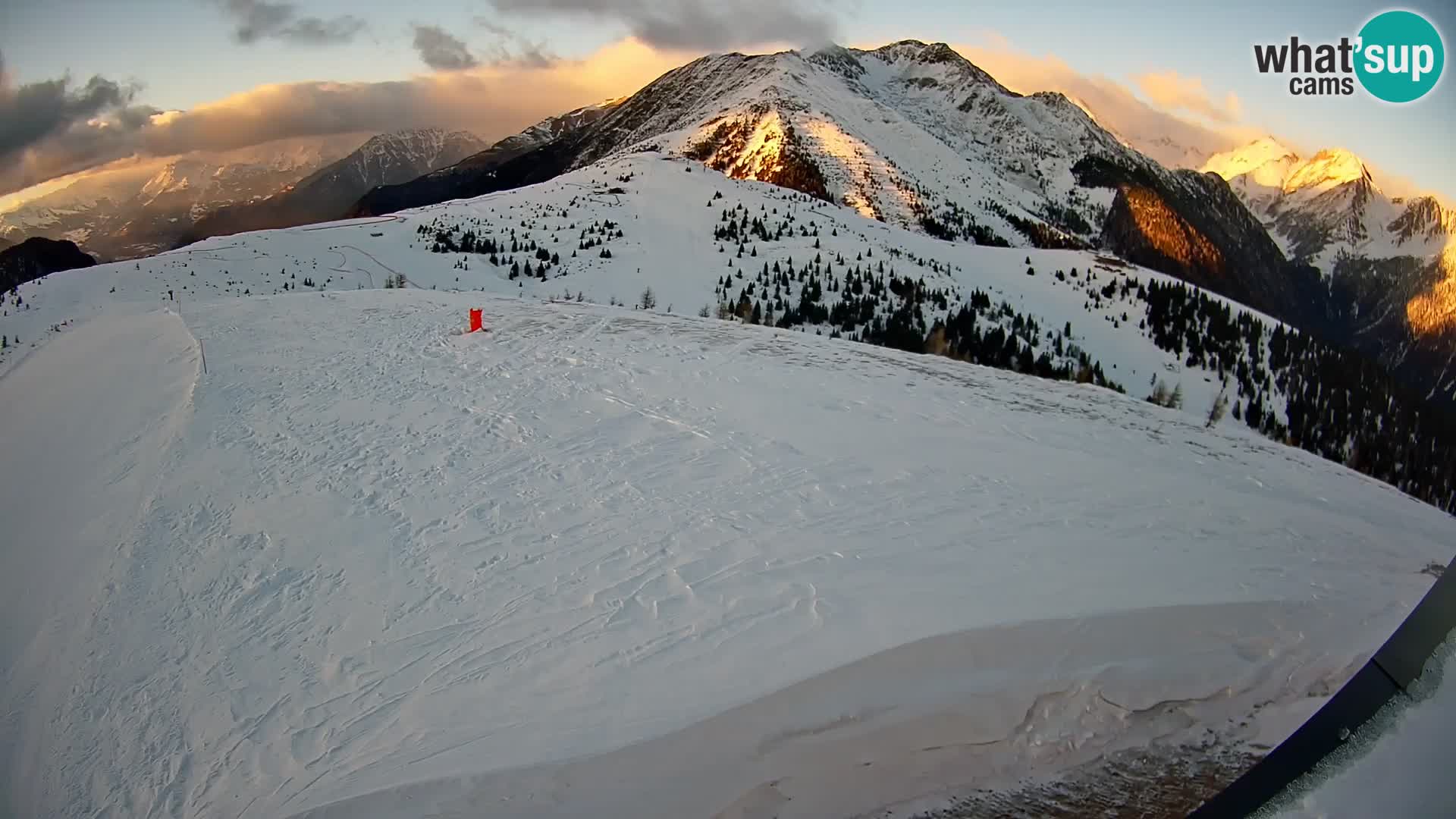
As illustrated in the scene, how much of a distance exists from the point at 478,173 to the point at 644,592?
17049 centimetres

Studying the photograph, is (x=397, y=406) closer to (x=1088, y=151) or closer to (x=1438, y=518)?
(x=1438, y=518)

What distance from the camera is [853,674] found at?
387 cm

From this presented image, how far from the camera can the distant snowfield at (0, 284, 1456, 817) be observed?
3594 millimetres

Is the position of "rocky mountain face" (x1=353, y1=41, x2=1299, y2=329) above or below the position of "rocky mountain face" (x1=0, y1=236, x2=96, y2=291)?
above

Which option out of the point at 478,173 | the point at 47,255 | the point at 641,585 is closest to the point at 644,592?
the point at 641,585

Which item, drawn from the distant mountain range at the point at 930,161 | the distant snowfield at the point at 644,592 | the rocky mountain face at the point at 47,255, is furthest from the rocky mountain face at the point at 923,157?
the distant snowfield at the point at 644,592

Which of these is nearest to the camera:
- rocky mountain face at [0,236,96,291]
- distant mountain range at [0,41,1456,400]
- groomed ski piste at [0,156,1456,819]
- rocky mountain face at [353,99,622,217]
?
groomed ski piste at [0,156,1456,819]

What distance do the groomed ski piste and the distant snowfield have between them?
24 millimetres

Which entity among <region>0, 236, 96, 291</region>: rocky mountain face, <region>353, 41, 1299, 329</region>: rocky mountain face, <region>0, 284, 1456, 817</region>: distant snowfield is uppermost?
<region>353, 41, 1299, 329</region>: rocky mountain face

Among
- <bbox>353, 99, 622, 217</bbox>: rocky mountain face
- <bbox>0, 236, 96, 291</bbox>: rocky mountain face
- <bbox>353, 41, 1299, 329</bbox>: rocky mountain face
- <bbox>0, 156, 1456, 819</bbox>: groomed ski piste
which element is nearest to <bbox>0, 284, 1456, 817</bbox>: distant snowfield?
<bbox>0, 156, 1456, 819</bbox>: groomed ski piste

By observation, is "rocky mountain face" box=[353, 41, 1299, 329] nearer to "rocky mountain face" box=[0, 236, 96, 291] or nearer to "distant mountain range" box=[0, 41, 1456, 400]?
"distant mountain range" box=[0, 41, 1456, 400]

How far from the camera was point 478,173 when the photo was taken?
160875mm

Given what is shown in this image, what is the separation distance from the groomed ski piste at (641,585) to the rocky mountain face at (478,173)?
14014 cm

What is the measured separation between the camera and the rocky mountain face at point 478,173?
150m
